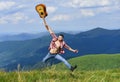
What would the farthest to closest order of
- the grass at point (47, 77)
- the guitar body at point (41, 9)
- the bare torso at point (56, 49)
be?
the bare torso at point (56, 49) → the guitar body at point (41, 9) → the grass at point (47, 77)

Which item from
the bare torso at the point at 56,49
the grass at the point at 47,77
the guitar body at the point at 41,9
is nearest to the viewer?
the grass at the point at 47,77

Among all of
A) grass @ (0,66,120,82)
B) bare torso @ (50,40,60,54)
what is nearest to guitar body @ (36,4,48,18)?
bare torso @ (50,40,60,54)

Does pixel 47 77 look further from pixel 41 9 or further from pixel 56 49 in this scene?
pixel 56 49

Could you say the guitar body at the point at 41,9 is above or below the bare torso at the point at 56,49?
above

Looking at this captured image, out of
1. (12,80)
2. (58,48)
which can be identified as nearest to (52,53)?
(58,48)

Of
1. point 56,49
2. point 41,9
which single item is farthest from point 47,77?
point 56,49

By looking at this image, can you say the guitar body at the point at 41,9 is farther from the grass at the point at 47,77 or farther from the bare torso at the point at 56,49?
the grass at the point at 47,77

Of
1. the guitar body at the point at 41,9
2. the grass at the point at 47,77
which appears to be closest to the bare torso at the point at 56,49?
the guitar body at the point at 41,9

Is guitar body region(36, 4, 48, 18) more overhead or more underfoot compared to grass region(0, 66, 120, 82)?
more overhead

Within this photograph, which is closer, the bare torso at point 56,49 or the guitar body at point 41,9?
the guitar body at point 41,9

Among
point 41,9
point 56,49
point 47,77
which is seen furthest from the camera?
point 56,49

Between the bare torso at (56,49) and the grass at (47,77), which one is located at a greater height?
the grass at (47,77)

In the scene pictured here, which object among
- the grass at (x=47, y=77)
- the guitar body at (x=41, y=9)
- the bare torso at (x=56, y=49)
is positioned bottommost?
the bare torso at (x=56, y=49)

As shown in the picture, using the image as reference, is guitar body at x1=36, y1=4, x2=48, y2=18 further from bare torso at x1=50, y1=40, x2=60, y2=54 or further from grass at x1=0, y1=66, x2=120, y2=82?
grass at x1=0, y1=66, x2=120, y2=82
